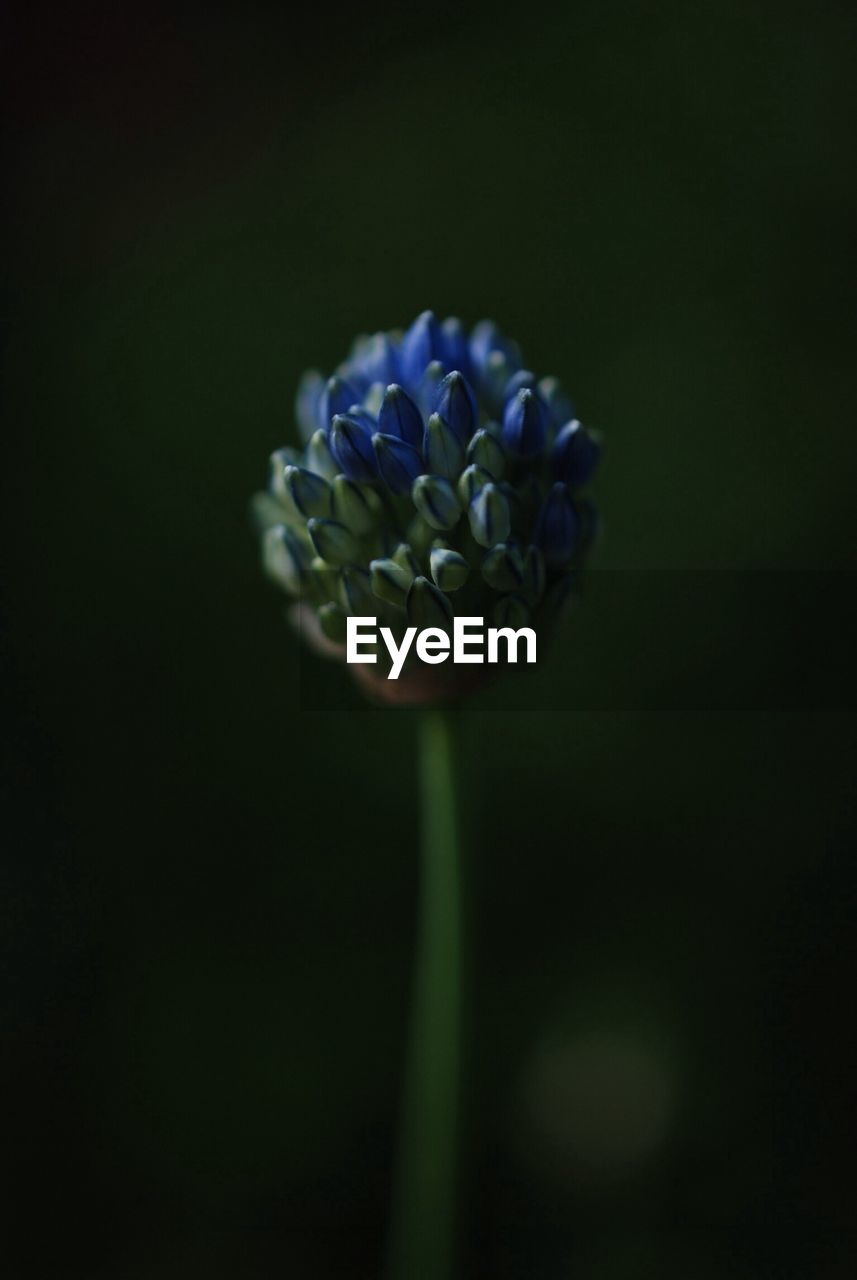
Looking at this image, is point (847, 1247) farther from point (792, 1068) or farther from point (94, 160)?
point (94, 160)

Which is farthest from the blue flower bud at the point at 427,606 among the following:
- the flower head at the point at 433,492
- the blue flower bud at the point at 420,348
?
the blue flower bud at the point at 420,348

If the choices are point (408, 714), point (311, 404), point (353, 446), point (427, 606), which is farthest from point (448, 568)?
point (408, 714)

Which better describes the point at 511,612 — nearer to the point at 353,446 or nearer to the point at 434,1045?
the point at 353,446

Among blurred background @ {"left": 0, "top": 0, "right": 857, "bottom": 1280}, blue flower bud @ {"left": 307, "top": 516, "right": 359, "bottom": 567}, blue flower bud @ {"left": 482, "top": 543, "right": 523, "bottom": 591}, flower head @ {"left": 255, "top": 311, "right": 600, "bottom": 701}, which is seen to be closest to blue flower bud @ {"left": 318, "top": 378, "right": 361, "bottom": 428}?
flower head @ {"left": 255, "top": 311, "right": 600, "bottom": 701}

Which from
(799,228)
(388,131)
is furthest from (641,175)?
(388,131)

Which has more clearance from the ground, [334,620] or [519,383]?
[519,383]

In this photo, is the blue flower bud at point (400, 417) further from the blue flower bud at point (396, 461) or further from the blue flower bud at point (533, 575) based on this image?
the blue flower bud at point (533, 575)
